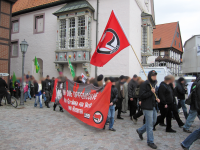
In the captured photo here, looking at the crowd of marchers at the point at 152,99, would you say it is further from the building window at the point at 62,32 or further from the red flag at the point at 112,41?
the building window at the point at 62,32

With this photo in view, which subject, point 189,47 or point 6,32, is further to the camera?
point 189,47

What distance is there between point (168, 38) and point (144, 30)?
26.3m

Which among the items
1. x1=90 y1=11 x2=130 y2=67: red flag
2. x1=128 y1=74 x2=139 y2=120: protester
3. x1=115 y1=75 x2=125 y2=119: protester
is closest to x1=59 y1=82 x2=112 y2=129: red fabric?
x1=90 y1=11 x2=130 y2=67: red flag

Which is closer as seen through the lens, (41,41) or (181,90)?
(181,90)

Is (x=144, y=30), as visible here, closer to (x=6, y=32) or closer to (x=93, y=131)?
(x=6, y=32)

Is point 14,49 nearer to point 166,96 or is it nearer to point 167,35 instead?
point 166,96

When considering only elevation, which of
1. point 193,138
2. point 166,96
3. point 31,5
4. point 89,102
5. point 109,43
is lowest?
point 193,138

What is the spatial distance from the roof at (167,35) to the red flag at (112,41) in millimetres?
38485

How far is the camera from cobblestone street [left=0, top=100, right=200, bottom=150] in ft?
14.8

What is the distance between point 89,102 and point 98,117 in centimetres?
77

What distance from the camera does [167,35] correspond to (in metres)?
43.6

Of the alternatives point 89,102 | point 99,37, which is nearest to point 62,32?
point 99,37

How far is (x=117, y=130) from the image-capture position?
6.00 m

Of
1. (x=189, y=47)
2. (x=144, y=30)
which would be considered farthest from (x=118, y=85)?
(x=189, y=47)
